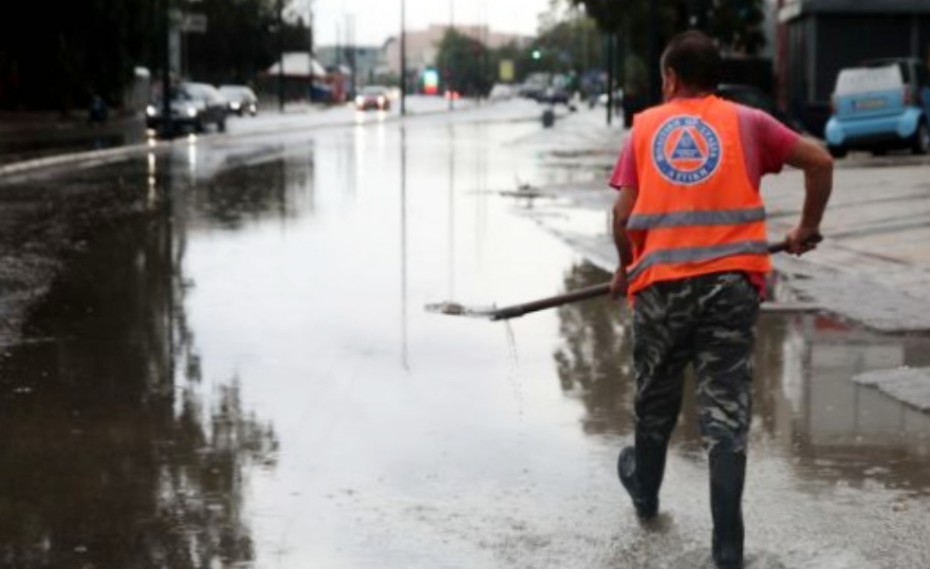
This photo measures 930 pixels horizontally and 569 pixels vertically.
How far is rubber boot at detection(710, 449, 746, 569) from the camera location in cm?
583

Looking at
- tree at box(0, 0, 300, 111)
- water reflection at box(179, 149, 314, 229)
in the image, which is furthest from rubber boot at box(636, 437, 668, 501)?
tree at box(0, 0, 300, 111)

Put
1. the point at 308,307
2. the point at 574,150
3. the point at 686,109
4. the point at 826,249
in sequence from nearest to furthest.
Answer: the point at 686,109 → the point at 308,307 → the point at 826,249 → the point at 574,150

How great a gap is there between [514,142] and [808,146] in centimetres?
4044

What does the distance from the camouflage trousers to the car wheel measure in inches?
1044

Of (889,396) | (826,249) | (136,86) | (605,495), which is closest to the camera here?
(605,495)

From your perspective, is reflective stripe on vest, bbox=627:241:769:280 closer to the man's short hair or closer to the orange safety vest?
the orange safety vest

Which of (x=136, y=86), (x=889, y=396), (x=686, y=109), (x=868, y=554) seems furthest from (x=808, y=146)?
(x=136, y=86)

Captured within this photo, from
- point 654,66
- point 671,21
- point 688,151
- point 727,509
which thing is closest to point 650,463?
point 727,509

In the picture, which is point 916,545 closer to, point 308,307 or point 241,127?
point 308,307

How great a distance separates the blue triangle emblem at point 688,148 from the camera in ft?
19.5

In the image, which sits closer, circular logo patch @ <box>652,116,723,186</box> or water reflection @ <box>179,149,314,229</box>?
circular logo patch @ <box>652,116,723,186</box>

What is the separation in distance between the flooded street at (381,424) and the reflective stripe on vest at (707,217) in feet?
3.36

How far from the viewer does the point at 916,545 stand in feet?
20.1

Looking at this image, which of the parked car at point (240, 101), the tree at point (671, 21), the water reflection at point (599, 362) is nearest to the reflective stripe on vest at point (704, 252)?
the water reflection at point (599, 362)
